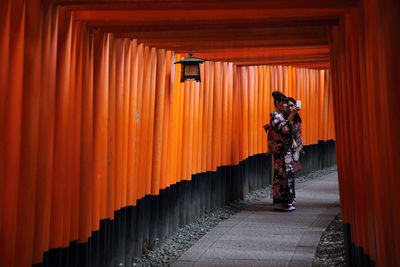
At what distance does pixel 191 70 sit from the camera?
6969 millimetres

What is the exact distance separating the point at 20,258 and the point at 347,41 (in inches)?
126

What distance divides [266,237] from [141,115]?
252cm

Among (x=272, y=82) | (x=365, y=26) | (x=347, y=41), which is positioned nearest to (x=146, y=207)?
(x=347, y=41)

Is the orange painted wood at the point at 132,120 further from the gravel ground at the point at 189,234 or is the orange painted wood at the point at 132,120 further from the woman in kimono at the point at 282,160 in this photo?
the woman in kimono at the point at 282,160

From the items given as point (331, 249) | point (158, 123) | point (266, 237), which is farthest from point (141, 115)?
point (331, 249)

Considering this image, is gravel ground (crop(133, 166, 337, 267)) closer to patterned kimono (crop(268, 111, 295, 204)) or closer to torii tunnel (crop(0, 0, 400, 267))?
torii tunnel (crop(0, 0, 400, 267))

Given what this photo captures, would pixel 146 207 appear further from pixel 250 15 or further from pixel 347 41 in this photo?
pixel 347 41

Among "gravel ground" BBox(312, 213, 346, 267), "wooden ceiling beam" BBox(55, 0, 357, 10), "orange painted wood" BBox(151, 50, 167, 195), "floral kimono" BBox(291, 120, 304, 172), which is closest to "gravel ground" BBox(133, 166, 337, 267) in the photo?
"orange painted wood" BBox(151, 50, 167, 195)

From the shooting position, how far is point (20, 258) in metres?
3.37

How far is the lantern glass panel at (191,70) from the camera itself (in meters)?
6.94

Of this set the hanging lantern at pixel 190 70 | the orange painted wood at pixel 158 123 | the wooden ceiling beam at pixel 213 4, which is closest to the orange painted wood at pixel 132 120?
the orange painted wood at pixel 158 123

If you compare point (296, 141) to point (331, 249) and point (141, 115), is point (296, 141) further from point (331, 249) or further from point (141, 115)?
point (141, 115)

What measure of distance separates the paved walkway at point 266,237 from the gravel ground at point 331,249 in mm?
81

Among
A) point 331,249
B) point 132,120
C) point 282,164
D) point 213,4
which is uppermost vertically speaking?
point 213,4
